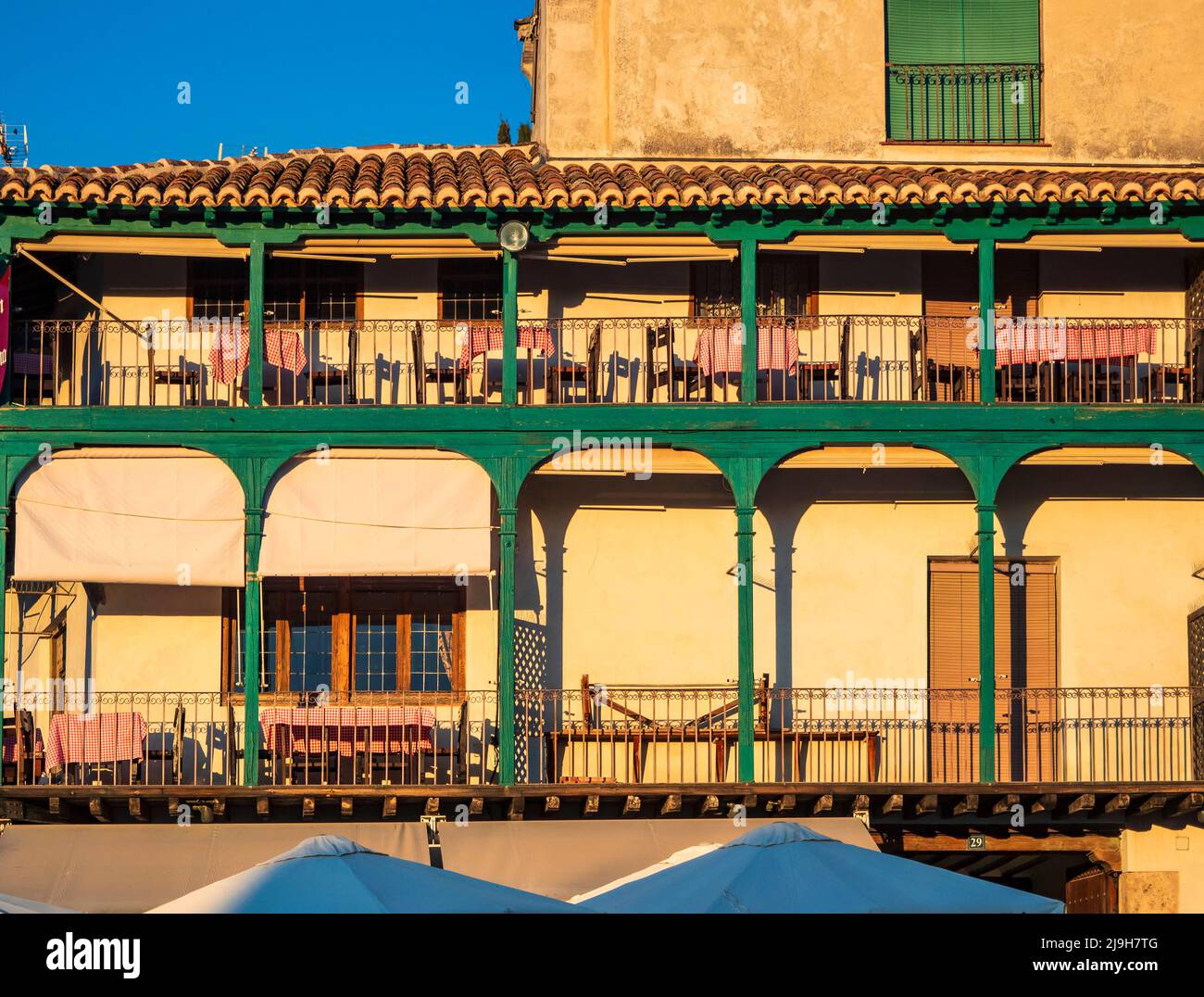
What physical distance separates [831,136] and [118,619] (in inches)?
368

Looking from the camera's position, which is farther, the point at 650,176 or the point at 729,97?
the point at 729,97

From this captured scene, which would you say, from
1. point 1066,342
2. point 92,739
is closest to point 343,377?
point 92,739

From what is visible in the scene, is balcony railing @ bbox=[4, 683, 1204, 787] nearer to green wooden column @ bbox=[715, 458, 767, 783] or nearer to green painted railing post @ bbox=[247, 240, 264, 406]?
green wooden column @ bbox=[715, 458, 767, 783]

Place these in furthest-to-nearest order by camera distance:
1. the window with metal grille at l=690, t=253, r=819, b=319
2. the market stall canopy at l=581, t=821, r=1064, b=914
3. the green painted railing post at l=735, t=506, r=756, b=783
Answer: the window with metal grille at l=690, t=253, r=819, b=319 → the green painted railing post at l=735, t=506, r=756, b=783 → the market stall canopy at l=581, t=821, r=1064, b=914

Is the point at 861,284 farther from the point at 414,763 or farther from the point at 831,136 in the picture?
the point at 414,763

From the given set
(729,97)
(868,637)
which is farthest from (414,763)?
(729,97)

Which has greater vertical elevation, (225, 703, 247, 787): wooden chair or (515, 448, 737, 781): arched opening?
(515, 448, 737, 781): arched opening

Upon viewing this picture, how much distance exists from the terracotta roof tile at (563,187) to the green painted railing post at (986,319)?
594mm

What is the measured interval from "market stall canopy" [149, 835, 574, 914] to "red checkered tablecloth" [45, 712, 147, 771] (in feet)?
20.7

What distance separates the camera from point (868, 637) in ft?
73.8

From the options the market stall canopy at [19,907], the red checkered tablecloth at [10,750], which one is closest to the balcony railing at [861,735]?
the red checkered tablecloth at [10,750]

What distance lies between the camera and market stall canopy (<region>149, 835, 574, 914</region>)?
1335 centimetres

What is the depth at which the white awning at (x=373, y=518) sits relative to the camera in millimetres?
20922

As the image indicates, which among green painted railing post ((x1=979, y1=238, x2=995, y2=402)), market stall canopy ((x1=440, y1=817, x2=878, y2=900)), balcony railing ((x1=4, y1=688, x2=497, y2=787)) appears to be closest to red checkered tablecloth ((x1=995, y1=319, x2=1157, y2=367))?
green painted railing post ((x1=979, y1=238, x2=995, y2=402))
